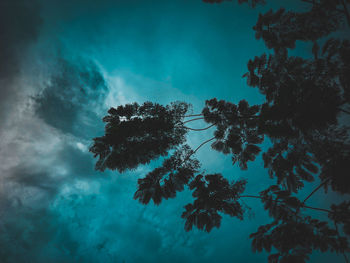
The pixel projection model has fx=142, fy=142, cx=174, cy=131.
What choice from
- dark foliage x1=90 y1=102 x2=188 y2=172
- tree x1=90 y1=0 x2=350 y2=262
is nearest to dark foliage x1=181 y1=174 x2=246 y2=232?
tree x1=90 y1=0 x2=350 y2=262

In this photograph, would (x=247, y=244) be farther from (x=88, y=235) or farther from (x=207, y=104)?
(x=207, y=104)

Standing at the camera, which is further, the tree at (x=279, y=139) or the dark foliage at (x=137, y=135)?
the dark foliage at (x=137, y=135)

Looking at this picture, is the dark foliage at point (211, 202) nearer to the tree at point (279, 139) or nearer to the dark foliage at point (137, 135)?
the tree at point (279, 139)

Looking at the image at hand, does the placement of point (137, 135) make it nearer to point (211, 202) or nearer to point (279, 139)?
point (211, 202)

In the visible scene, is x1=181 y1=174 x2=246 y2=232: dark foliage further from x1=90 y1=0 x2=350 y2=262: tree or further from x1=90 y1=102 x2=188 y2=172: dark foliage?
x1=90 y1=102 x2=188 y2=172: dark foliage

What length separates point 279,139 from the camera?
2.91m

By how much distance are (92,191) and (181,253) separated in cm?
2857

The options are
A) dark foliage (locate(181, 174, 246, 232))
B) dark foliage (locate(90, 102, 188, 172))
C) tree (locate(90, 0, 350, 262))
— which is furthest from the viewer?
dark foliage (locate(90, 102, 188, 172))

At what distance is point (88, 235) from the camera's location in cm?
3366

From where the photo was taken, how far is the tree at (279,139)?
225 cm

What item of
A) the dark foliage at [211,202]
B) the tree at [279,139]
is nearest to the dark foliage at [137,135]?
the tree at [279,139]

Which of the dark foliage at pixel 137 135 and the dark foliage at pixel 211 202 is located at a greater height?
the dark foliage at pixel 137 135

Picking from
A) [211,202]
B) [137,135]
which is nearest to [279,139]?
A: [211,202]

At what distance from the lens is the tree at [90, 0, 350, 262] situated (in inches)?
88.4
